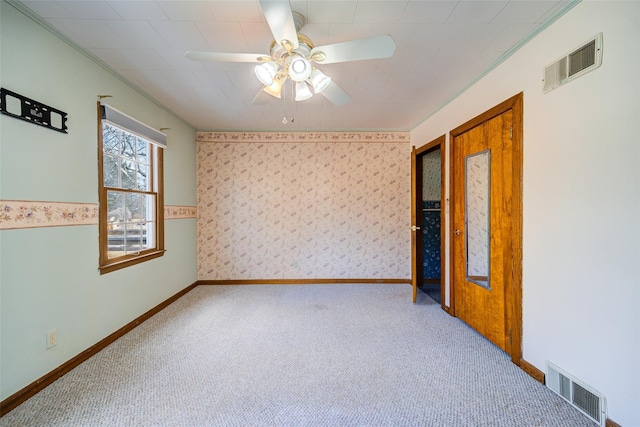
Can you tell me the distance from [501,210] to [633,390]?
125 cm

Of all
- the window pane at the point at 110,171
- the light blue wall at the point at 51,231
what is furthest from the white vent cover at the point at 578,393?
the window pane at the point at 110,171

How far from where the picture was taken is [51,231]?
1.73 metres

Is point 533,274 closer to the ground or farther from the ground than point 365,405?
farther from the ground

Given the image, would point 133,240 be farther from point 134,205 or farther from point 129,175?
point 129,175

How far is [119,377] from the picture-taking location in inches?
69.6

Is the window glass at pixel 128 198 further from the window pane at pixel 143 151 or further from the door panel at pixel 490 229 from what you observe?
the door panel at pixel 490 229

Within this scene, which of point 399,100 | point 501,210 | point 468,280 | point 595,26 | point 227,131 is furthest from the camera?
point 227,131

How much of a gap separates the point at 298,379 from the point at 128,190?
95.5 inches

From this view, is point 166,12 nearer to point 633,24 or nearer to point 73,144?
point 73,144

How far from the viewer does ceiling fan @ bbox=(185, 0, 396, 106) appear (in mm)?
1225

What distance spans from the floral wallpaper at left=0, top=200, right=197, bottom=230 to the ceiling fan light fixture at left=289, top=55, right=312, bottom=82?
1888 mm

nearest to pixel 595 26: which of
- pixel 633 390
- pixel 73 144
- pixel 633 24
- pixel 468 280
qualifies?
pixel 633 24

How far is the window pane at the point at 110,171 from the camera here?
2.28 m

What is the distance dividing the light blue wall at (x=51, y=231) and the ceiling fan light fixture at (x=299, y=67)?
5.62 feet
